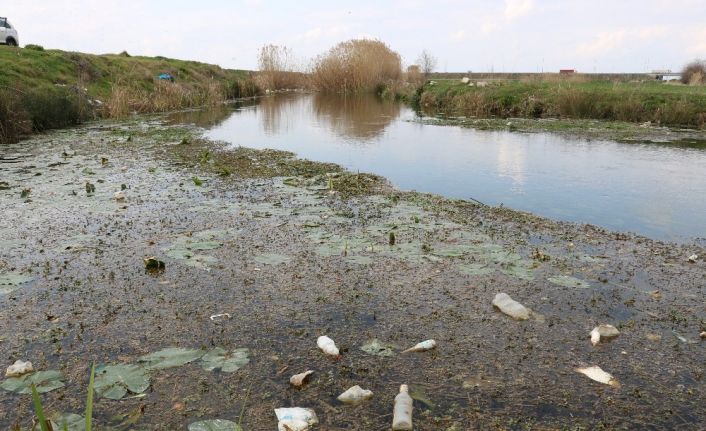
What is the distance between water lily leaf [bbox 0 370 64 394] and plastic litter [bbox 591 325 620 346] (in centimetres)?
330

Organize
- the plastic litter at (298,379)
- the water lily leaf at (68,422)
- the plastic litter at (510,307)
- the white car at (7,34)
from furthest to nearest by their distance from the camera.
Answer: the white car at (7,34)
the plastic litter at (510,307)
the plastic litter at (298,379)
the water lily leaf at (68,422)

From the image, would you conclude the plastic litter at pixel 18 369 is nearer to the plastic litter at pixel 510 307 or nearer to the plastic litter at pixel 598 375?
the plastic litter at pixel 510 307

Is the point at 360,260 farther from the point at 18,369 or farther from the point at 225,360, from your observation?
the point at 18,369

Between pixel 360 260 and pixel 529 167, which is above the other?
pixel 529 167

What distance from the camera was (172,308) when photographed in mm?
3807

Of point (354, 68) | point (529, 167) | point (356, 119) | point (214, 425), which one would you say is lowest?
point (214, 425)

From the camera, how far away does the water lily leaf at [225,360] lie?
119 inches

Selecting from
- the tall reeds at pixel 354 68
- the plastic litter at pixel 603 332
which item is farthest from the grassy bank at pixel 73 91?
the plastic litter at pixel 603 332

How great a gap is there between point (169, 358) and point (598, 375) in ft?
8.49

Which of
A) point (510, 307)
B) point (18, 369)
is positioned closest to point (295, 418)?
point (18, 369)

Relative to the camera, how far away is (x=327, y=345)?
10.6 ft

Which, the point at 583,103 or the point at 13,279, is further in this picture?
the point at 583,103

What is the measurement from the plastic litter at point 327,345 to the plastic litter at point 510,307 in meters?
1.35

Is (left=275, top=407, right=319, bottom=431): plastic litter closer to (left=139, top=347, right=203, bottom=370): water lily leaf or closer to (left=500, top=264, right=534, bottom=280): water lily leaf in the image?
(left=139, top=347, right=203, bottom=370): water lily leaf
